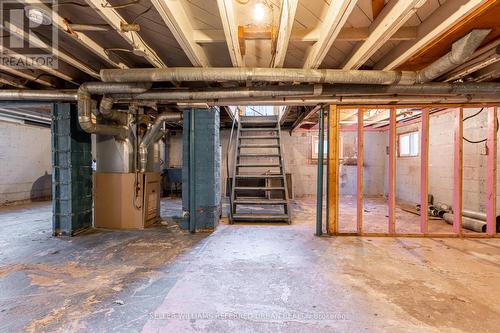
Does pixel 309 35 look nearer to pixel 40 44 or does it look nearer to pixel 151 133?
pixel 40 44

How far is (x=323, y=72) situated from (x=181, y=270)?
7.64ft

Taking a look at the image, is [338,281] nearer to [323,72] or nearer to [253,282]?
[253,282]

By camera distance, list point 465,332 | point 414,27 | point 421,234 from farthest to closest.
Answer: point 421,234 < point 414,27 < point 465,332

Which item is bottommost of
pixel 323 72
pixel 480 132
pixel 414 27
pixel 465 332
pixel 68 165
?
pixel 465 332

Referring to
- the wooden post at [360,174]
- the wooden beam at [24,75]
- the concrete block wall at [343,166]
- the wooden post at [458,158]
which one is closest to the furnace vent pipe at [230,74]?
the wooden post at [360,174]

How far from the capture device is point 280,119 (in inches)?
211

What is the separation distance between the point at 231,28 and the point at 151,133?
8.70 ft

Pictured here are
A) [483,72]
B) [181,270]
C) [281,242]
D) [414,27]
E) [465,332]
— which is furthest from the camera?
[281,242]

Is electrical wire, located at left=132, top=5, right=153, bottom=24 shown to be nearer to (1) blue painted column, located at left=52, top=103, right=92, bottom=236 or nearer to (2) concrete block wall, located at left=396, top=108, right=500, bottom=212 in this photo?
(1) blue painted column, located at left=52, top=103, right=92, bottom=236

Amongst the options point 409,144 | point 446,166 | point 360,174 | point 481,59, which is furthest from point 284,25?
point 409,144

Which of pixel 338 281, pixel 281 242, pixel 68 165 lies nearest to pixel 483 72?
pixel 338 281

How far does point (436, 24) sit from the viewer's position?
175 centimetres

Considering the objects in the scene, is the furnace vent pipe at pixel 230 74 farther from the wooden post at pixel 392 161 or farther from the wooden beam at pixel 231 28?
the wooden post at pixel 392 161

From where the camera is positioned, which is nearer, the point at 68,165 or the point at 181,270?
the point at 181,270
